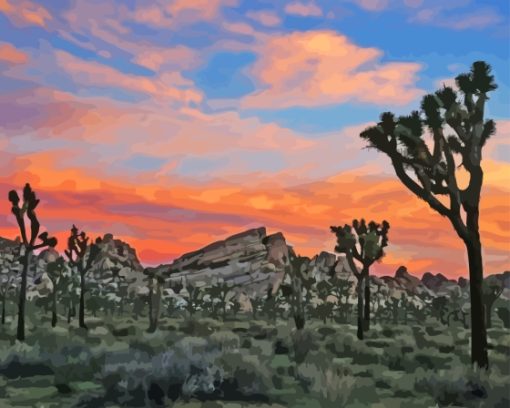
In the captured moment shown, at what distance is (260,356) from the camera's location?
2077 cm

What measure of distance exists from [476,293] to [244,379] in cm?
685

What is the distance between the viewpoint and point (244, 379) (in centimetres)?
1345

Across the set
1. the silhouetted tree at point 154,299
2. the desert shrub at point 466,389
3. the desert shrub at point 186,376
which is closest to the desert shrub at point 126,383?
the desert shrub at point 186,376

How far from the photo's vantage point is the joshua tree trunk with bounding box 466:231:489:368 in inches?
665

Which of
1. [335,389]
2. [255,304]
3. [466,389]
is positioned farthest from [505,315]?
[335,389]

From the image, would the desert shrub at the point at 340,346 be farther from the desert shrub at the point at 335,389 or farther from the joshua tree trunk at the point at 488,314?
the joshua tree trunk at the point at 488,314

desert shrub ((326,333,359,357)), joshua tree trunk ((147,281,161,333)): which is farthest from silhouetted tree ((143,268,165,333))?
desert shrub ((326,333,359,357))

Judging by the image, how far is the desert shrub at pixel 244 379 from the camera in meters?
12.7

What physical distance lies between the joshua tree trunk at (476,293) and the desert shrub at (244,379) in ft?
18.9

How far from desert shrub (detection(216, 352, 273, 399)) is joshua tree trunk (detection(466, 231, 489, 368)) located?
5.75 m

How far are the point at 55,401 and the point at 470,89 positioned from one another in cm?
1245

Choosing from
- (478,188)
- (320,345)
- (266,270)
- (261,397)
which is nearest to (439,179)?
(478,188)

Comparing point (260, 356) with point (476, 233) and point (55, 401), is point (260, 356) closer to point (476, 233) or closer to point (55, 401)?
point (476, 233)

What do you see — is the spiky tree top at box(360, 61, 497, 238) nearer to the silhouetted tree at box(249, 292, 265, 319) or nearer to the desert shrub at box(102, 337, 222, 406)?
the desert shrub at box(102, 337, 222, 406)
